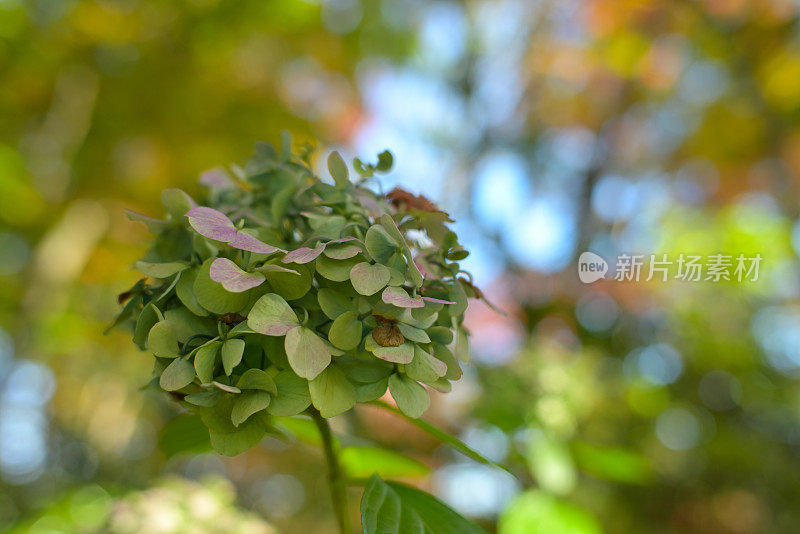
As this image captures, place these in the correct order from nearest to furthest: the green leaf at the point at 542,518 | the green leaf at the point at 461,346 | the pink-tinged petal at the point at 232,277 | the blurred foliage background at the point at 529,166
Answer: the pink-tinged petal at the point at 232,277, the green leaf at the point at 461,346, the green leaf at the point at 542,518, the blurred foliage background at the point at 529,166

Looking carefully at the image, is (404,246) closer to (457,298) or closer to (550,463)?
(457,298)

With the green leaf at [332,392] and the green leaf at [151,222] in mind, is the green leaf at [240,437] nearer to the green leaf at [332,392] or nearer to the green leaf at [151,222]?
the green leaf at [332,392]

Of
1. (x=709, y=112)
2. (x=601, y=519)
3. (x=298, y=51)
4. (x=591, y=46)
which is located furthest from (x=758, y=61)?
(x=601, y=519)

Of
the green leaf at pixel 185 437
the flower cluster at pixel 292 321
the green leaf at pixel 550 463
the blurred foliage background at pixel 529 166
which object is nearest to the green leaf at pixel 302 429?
the green leaf at pixel 185 437

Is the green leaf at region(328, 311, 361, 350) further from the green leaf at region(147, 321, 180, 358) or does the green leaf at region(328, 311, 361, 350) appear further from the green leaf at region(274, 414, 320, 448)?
the green leaf at region(274, 414, 320, 448)

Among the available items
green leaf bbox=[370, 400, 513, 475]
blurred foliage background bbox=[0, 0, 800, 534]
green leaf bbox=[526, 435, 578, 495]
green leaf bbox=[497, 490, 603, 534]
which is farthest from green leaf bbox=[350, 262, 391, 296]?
blurred foliage background bbox=[0, 0, 800, 534]

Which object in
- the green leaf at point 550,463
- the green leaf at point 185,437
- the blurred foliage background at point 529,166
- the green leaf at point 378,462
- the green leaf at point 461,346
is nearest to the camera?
the green leaf at point 461,346

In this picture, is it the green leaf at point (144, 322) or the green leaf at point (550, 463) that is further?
the green leaf at point (550, 463)
